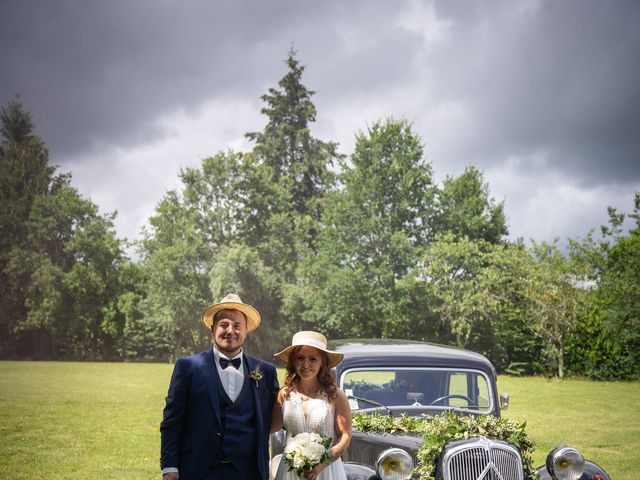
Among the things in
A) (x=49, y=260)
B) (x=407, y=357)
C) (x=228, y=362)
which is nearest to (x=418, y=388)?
(x=407, y=357)

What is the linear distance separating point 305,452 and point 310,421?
0.87 feet

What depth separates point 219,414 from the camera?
10.1ft

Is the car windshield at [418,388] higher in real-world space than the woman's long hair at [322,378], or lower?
lower

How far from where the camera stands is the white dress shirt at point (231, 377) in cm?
320

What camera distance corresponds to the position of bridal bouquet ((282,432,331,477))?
319 cm

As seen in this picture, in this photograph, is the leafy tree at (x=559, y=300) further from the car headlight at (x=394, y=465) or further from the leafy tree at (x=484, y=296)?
the car headlight at (x=394, y=465)

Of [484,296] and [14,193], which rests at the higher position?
[14,193]

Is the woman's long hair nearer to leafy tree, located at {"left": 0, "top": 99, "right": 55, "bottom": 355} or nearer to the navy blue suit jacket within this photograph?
the navy blue suit jacket

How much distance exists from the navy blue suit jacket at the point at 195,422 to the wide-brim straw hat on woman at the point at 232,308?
29 centimetres

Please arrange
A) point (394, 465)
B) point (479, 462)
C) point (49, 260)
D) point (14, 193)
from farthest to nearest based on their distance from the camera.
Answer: point (49, 260), point (14, 193), point (394, 465), point (479, 462)

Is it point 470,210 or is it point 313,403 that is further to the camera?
point 470,210

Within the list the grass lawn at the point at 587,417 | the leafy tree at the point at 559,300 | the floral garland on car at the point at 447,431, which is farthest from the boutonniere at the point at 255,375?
the leafy tree at the point at 559,300

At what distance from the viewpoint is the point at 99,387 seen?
54.5ft

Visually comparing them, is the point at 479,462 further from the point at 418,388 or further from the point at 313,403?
the point at 418,388
